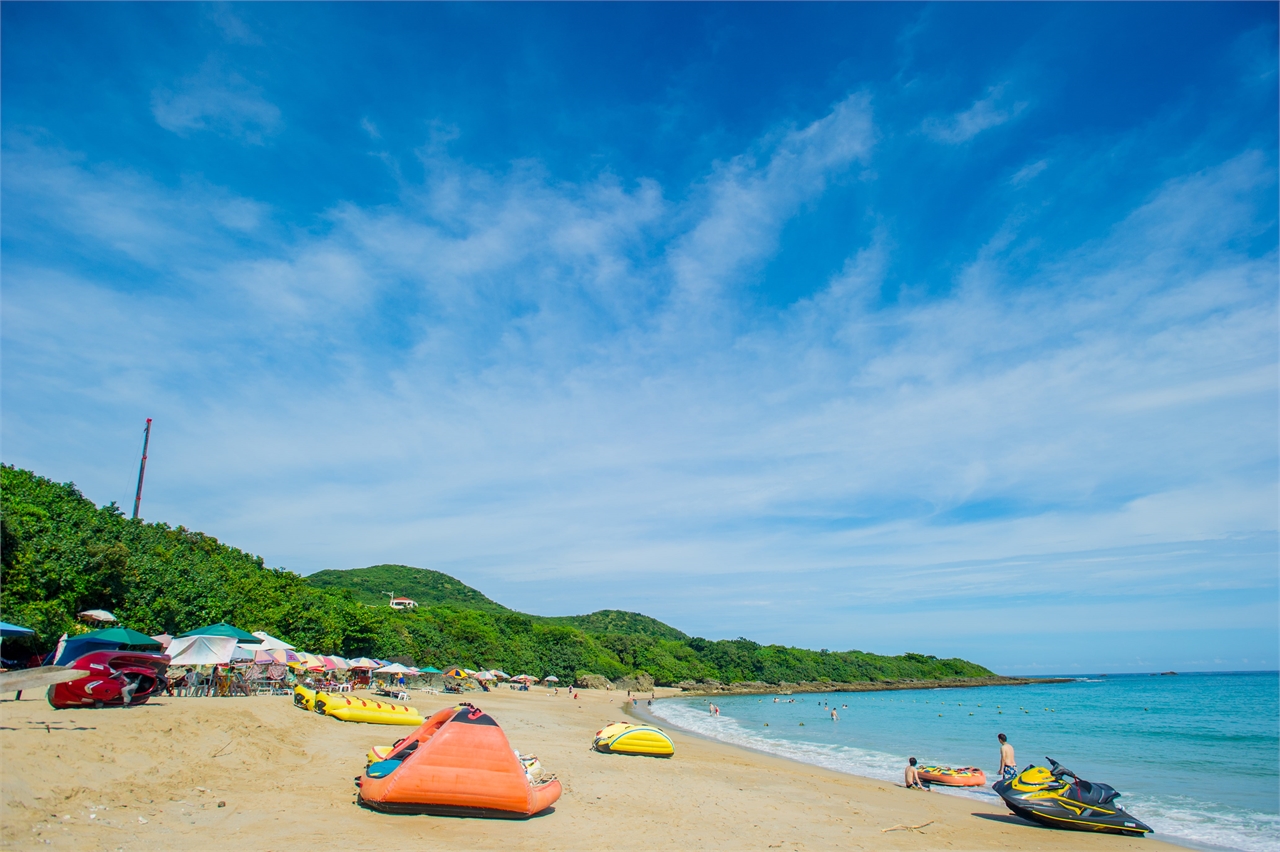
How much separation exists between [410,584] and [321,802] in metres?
139

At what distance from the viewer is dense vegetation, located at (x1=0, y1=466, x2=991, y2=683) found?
26.3 m

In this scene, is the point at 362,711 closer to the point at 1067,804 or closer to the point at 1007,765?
the point at 1007,765

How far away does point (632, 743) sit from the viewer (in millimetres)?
19125

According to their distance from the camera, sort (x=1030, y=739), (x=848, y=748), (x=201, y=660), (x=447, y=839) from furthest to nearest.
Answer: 1. (x=1030, y=739)
2. (x=848, y=748)
3. (x=201, y=660)
4. (x=447, y=839)

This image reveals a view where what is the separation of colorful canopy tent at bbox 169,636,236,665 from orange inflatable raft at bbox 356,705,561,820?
560 inches

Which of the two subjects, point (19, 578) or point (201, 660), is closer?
point (201, 660)

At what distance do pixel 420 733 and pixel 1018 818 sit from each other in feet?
41.2

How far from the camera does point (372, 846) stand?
Result: 7.86m

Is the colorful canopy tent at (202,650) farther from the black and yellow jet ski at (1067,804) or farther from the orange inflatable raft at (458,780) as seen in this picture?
the black and yellow jet ski at (1067,804)

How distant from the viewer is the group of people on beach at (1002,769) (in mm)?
15938

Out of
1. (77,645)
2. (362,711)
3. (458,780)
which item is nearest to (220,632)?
(77,645)

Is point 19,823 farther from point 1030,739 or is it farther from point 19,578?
point 1030,739

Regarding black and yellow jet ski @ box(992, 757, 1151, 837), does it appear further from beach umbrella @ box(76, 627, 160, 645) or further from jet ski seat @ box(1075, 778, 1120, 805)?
beach umbrella @ box(76, 627, 160, 645)

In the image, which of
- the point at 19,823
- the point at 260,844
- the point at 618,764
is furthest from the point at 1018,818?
the point at 19,823
